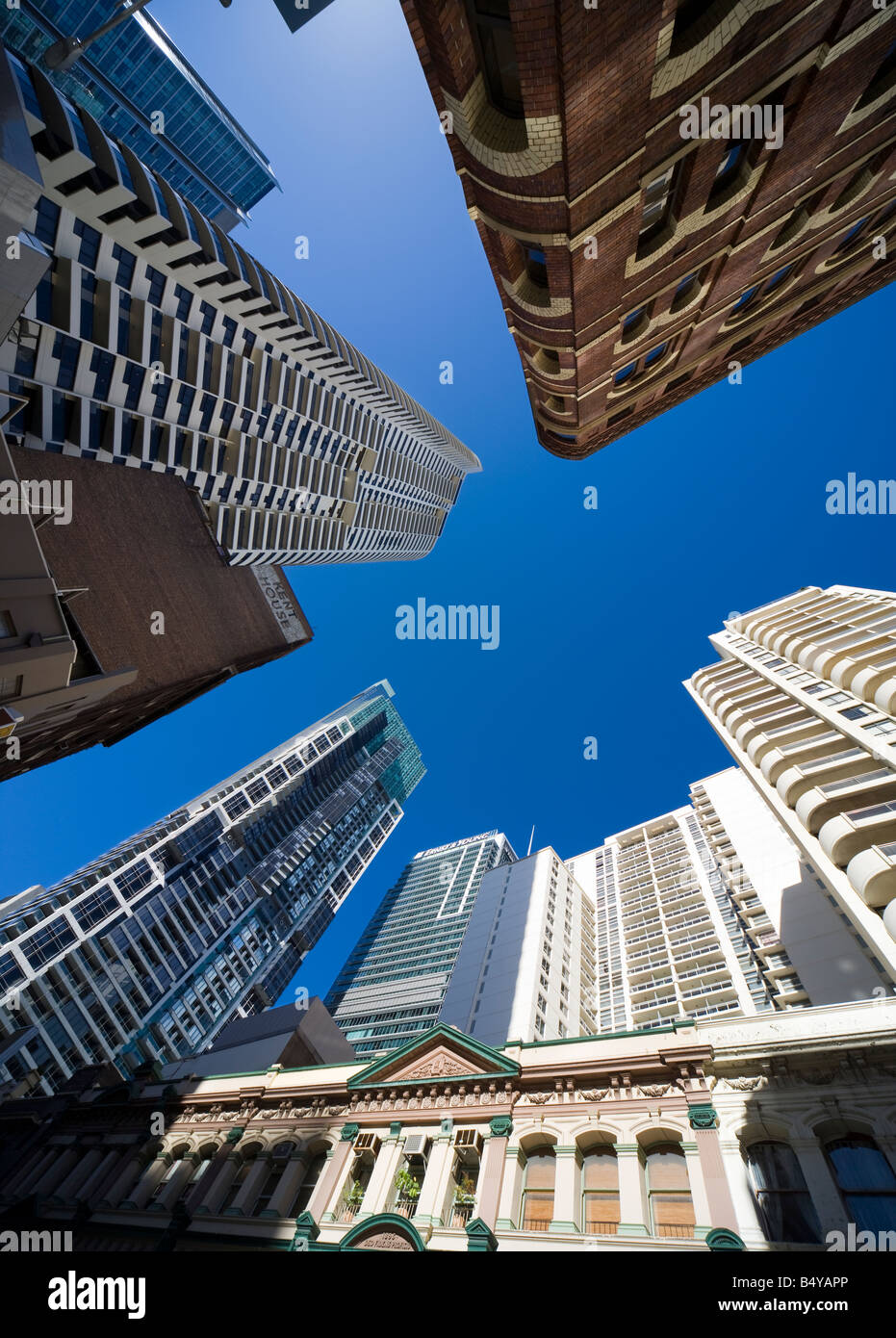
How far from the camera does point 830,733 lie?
2719cm

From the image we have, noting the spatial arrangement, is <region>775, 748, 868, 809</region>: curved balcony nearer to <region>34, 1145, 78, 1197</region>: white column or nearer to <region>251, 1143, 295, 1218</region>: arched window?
<region>251, 1143, 295, 1218</region>: arched window

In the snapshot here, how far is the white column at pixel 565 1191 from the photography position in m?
13.4

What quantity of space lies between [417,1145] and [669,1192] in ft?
24.5

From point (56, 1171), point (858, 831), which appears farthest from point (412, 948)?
point (858, 831)

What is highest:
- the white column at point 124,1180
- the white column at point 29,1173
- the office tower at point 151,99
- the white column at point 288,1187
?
the office tower at point 151,99

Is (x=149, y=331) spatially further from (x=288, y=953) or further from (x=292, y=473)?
(x=288, y=953)

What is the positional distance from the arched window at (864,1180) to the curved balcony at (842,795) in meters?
12.3

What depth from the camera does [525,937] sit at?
5641 centimetres

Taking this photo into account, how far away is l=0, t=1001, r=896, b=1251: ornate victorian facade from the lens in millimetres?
12453

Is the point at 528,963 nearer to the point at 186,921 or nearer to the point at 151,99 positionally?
the point at 186,921

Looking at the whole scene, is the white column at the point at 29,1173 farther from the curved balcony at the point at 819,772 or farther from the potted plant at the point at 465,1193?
the curved balcony at the point at 819,772

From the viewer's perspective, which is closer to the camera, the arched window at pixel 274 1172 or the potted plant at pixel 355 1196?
the potted plant at pixel 355 1196

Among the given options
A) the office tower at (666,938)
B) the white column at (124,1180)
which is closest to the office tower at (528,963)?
the office tower at (666,938)

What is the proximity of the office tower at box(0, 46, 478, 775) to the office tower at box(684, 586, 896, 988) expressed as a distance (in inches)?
1060
